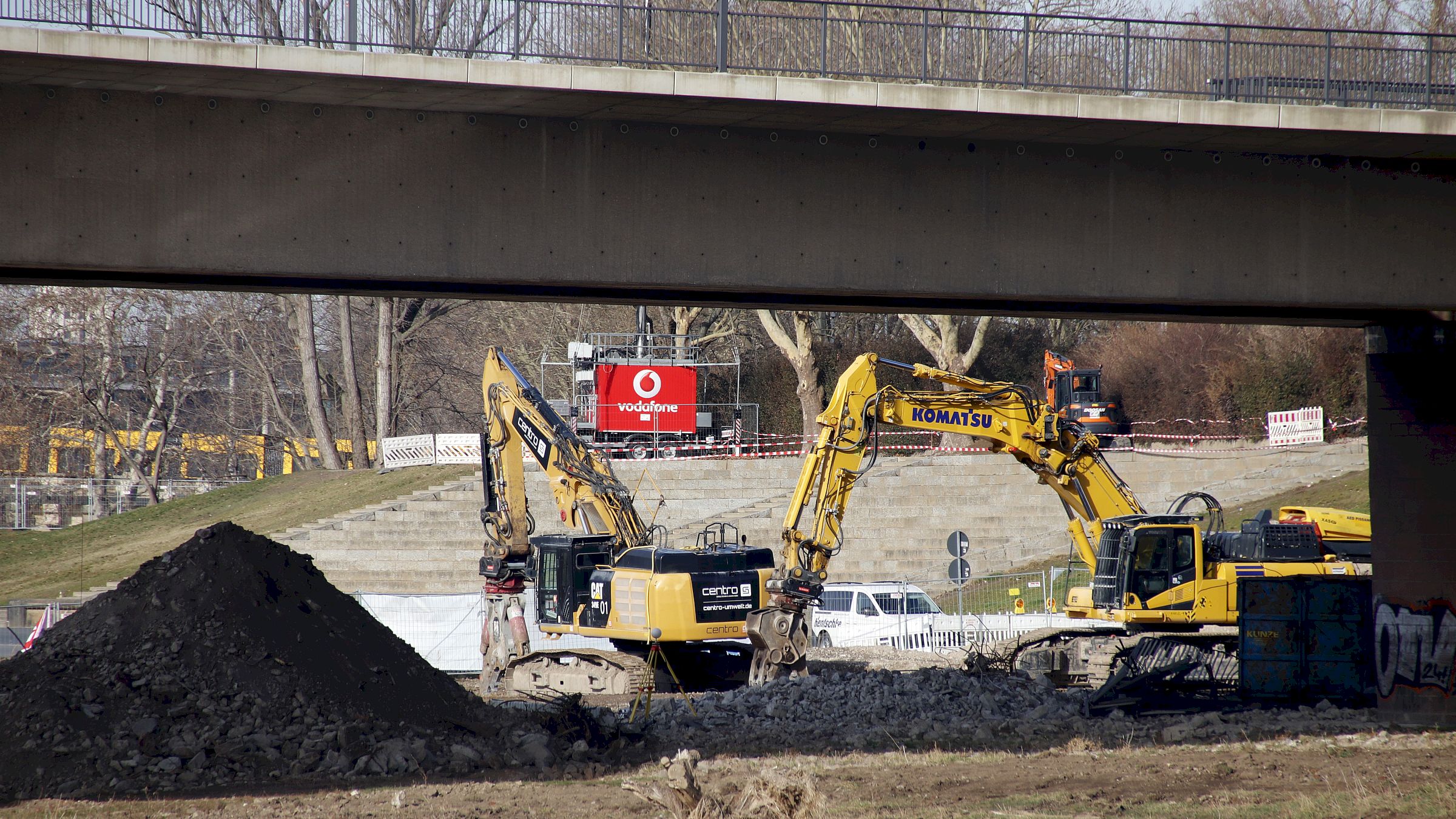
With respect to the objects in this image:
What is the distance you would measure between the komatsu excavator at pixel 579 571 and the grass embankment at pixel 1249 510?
1196 cm

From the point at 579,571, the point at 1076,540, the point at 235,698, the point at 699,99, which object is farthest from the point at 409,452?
the point at 699,99

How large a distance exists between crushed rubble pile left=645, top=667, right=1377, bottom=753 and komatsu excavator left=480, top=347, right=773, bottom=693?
2155mm

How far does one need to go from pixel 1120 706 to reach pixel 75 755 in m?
11.9

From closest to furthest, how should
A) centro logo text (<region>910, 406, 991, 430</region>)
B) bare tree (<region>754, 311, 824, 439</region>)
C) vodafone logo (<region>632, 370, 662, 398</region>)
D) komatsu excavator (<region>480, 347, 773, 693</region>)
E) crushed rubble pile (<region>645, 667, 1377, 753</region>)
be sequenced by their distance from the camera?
crushed rubble pile (<region>645, 667, 1377, 753</region>) → centro logo text (<region>910, 406, 991, 430</region>) → komatsu excavator (<region>480, 347, 773, 693</region>) → vodafone logo (<region>632, 370, 662, 398</region>) → bare tree (<region>754, 311, 824, 439</region>)

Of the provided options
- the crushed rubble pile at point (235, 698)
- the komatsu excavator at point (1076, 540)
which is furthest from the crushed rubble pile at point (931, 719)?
the crushed rubble pile at point (235, 698)

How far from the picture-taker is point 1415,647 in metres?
15.0

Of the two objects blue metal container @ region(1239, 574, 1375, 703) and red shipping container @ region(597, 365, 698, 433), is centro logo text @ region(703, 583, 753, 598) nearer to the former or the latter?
blue metal container @ region(1239, 574, 1375, 703)

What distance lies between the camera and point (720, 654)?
2145 cm

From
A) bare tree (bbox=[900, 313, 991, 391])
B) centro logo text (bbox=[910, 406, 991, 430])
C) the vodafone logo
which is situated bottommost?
centro logo text (bbox=[910, 406, 991, 430])

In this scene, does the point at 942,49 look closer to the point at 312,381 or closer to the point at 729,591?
the point at 729,591

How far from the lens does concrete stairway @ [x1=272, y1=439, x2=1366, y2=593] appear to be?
118ft

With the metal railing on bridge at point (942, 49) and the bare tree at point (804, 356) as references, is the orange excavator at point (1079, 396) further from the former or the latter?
the metal railing on bridge at point (942, 49)

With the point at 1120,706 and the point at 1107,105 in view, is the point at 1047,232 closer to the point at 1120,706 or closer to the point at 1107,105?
the point at 1107,105

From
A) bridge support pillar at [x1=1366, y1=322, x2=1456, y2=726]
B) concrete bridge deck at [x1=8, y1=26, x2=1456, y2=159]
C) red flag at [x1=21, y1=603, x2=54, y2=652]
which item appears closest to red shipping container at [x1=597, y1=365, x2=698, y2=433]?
red flag at [x1=21, y1=603, x2=54, y2=652]
